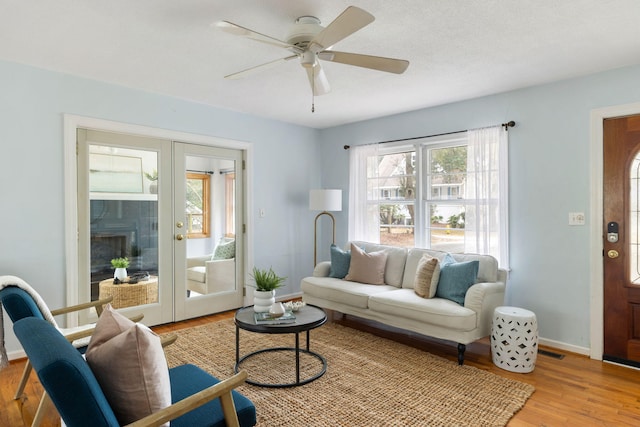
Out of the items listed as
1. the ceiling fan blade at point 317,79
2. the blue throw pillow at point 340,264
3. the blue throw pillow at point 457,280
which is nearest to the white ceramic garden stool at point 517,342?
the blue throw pillow at point 457,280

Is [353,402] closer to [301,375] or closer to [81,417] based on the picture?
[301,375]

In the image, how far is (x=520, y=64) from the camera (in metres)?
3.07

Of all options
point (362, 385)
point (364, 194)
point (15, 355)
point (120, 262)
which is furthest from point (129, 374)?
point (364, 194)

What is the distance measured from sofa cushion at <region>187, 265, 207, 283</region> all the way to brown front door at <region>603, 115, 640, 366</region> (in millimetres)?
4026

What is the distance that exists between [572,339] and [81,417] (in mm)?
3781

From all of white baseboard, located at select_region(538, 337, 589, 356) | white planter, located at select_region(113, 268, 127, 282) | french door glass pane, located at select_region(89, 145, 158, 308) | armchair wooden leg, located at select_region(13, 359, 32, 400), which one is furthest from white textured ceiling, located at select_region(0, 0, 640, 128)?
white baseboard, located at select_region(538, 337, 589, 356)

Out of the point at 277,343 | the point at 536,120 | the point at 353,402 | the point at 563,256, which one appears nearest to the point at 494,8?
the point at 536,120

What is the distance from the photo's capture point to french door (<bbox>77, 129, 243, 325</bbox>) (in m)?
3.63

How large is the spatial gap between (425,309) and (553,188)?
1684 mm

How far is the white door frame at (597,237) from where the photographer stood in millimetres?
3209

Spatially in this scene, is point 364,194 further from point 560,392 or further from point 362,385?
point 560,392

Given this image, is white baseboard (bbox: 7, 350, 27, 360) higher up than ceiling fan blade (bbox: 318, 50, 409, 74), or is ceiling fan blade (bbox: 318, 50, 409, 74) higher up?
ceiling fan blade (bbox: 318, 50, 409, 74)

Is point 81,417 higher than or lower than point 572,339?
higher

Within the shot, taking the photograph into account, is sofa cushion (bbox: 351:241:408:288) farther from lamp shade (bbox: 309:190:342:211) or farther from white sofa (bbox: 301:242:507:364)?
lamp shade (bbox: 309:190:342:211)
